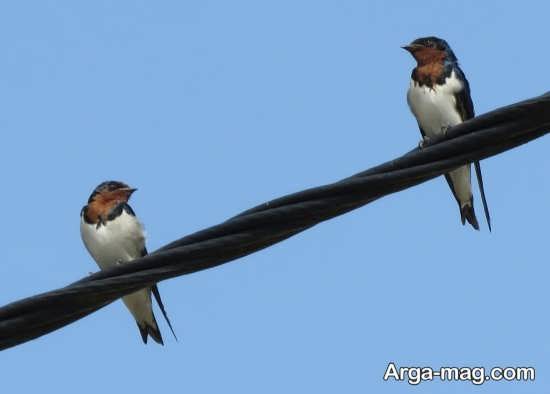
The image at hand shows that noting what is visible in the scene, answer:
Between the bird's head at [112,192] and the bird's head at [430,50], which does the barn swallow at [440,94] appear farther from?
the bird's head at [112,192]

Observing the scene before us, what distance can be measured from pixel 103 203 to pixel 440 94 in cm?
176

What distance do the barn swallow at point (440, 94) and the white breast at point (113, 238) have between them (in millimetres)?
1534

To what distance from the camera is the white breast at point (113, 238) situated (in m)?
6.69

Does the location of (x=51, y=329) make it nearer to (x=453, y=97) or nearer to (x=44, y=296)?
(x=44, y=296)

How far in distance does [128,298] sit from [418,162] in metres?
4.02

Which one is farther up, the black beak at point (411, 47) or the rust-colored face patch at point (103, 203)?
the black beak at point (411, 47)

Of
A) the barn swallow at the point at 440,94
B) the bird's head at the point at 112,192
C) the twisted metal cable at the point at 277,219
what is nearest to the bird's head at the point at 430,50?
the barn swallow at the point at 440,94

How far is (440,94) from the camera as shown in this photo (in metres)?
6.34

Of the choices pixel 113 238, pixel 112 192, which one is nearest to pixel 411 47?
pixel 112 192

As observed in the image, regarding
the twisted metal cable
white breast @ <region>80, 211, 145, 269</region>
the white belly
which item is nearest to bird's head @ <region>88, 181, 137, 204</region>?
white breast @ <region>80, 211, 145, 269</region>

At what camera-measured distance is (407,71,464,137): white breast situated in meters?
6.32

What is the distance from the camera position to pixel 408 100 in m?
6.45

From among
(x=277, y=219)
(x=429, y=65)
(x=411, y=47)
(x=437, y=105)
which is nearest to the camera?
(x=277, y=219)

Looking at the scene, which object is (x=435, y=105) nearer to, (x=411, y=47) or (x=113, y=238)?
(x=411, y=47)
